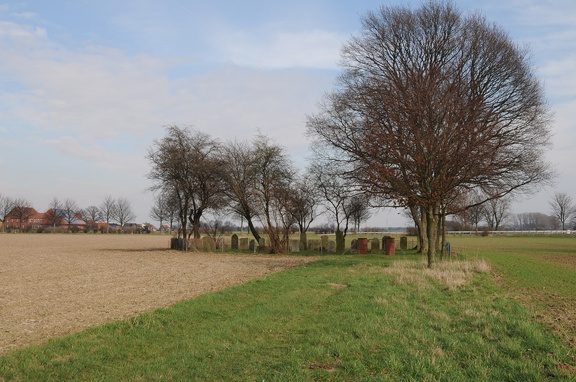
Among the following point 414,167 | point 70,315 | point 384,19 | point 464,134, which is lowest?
point 70,315

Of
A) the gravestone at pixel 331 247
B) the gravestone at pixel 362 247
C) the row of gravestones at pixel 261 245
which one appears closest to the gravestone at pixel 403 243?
the row of gravestones at pixel 261 245

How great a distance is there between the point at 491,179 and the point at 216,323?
886 inches

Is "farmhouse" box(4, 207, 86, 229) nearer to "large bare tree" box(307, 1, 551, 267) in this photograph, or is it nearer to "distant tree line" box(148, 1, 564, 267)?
"distant tree line" box(148, 1, 564, 267)

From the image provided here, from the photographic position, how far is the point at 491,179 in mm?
27547

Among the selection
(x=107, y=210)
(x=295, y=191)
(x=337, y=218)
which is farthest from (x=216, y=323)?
(x=107, y=210)

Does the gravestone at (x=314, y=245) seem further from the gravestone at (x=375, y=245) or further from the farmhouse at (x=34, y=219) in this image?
the farmhouse at (x=34, y=219)

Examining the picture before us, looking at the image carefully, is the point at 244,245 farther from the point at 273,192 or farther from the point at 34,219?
the point at 34,219

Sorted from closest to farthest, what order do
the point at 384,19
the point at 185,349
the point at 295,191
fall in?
A: the point at 185,349 → the point at 384,19 → the point at 295,191

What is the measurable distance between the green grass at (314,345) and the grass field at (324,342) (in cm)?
2

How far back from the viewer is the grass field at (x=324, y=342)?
6051mm

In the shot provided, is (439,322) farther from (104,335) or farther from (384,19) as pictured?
(384,19)

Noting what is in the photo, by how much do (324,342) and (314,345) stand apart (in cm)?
19

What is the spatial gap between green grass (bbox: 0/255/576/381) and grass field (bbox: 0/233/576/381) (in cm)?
2

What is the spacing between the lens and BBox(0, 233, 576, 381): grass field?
605 cm
